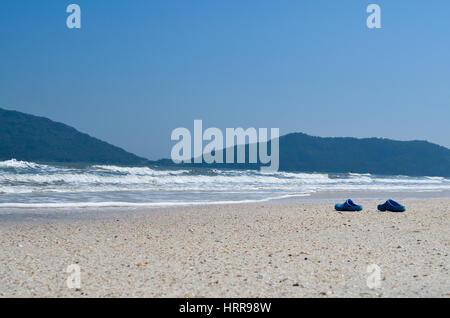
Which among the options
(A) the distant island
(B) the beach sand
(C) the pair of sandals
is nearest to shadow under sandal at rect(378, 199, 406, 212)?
(C) the pair of sandals

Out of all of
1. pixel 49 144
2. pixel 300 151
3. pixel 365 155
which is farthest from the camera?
pixel 365 155

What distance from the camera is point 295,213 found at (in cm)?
1130

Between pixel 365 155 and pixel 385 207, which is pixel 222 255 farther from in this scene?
pixel 365 155

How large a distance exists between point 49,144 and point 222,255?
89820mm

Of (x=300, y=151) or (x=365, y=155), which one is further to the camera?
(x=365, y=155)

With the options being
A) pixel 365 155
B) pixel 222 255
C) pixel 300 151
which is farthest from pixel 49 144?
pixel 222 255

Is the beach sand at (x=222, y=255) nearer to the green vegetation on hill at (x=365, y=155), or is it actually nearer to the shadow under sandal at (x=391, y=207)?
the shadow under sandal at (x=391, y=207)

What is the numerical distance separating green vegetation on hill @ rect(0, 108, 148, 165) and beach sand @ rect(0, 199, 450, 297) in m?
64.2

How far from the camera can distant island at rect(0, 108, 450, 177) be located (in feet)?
274

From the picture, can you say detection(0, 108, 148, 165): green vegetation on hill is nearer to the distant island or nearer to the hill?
the distant island

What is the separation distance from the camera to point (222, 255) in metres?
5.98

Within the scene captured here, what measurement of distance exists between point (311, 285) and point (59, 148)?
8788 centimetres

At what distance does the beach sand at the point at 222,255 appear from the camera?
4.36 metres
